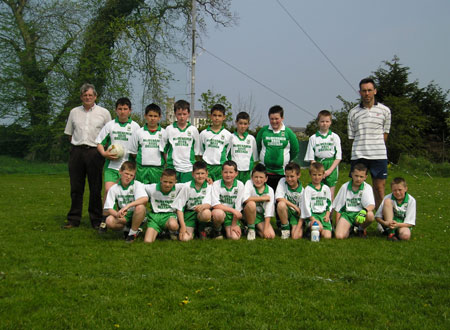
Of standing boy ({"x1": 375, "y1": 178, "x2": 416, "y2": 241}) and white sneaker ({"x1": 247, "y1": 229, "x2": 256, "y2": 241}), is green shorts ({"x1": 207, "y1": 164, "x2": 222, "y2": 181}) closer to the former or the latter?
white sneaker ({"x1": 247, "y1": 229, "x2": 256, "y2": 241})

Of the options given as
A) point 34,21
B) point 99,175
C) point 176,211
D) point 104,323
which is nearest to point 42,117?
point 34,21

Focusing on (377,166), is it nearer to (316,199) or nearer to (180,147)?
(316,199)

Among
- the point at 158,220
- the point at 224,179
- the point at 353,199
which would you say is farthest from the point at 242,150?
the point at 353,199

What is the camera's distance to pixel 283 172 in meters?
6.36

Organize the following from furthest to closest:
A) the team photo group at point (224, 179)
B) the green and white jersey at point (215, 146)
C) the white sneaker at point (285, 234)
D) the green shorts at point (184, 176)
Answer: the green and white jersey at point (215, 146) → the green shorts at point (184, 176) → the white sneaker at point (285, 234) → the team photo group at point (224, 179)

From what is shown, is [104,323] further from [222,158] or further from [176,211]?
[222,158]

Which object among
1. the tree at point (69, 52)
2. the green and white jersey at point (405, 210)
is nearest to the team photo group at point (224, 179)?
the green and white jersey at point (405, 210)

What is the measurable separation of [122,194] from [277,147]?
2.41 meters

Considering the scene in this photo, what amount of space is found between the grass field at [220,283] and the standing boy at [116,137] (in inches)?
35.1

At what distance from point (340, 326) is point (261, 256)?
5.83 feet

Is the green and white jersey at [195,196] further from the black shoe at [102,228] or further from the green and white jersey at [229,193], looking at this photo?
the black shoe at [102,228]

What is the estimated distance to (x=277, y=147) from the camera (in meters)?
6.21

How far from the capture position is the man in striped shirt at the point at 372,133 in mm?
6090

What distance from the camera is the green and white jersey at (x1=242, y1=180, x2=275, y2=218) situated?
5773 mm
